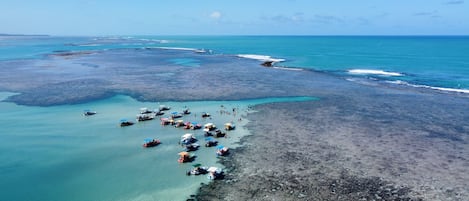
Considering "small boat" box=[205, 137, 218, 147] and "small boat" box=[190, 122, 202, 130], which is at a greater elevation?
"small boat" box=[190, 122, 202, 130]

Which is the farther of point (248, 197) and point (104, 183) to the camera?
point (104, 183)

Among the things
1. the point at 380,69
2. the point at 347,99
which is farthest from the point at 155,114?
the point at 380,69

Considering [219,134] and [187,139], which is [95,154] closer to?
[187,139]

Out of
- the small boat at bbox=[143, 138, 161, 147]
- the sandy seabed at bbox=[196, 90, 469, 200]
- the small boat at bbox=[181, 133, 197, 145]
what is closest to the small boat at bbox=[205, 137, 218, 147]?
the small boat at bbox=[181, 133, 197, 145]

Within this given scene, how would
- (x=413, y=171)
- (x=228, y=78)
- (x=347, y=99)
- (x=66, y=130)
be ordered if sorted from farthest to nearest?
(x=228, y=78) < (x=347, y=99) < (x=66, y=130) < (x=413, y=171)

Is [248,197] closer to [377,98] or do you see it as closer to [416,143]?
[416,143]

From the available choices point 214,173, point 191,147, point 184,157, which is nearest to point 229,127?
point 191,147

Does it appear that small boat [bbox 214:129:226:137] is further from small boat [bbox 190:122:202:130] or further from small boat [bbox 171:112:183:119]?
small boat [bbox 171:112:183:119]

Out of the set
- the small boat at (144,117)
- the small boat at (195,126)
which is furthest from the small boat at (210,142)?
the small boat at (144,117)
